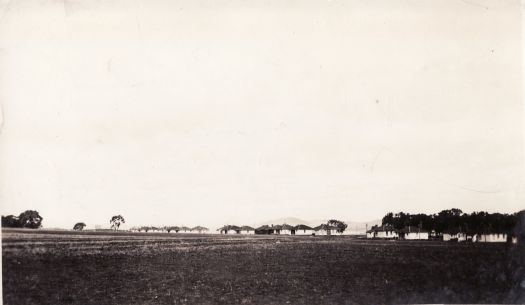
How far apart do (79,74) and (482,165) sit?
7153 millimetres

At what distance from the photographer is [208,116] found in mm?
8203

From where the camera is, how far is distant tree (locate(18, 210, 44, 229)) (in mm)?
7527

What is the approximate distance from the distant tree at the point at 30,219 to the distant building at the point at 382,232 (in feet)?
22.4

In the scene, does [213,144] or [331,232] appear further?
[331,232]

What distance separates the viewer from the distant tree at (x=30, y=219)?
24.7 feet

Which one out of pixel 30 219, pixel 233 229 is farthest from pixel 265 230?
pixel 30 219

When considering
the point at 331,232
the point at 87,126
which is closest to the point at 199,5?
the point at 87,126

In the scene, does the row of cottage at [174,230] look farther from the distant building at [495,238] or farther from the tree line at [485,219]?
the distant building at [495,238]

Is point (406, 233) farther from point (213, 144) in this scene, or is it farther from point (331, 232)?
point (213, 144)

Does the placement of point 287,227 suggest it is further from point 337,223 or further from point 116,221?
point 116,221

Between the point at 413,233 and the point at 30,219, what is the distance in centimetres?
1066

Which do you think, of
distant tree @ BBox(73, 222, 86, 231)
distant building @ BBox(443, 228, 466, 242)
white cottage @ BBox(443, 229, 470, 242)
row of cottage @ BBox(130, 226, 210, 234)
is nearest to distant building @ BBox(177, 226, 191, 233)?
row of cottage @ BBox(130, 226, 210, 234)

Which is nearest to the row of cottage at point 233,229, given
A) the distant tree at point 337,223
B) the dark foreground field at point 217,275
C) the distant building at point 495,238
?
the dark foreground field at point 217,275

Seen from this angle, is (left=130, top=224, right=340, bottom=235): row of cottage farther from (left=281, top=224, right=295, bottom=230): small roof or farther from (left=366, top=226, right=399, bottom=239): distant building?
(left=366, top=226, right=399, bottom=239): distant building
